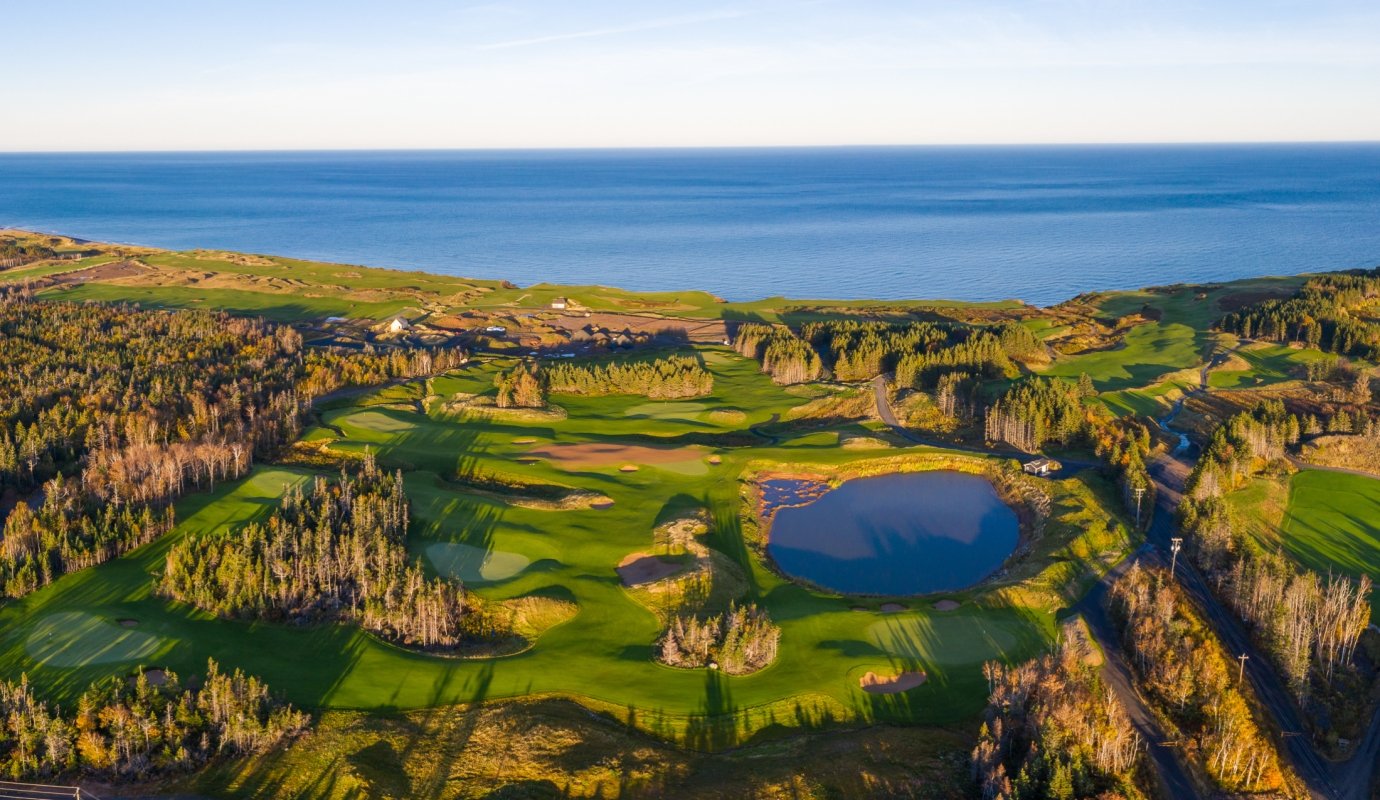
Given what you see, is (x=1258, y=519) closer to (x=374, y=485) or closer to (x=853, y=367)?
(x=853, y=367)

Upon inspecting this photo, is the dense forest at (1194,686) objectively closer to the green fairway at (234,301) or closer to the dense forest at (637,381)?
the dense forest at (637,381)

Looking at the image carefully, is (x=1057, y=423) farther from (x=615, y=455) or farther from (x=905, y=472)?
(x=615, y=455)

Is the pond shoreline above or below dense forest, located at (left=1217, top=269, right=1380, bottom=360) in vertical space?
below

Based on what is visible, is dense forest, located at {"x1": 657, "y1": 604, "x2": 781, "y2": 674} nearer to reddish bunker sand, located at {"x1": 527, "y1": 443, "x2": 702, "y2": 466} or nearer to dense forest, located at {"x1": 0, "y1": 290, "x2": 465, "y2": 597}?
reddish bunker sand, located at {"x1": 527, "y1": 443, "x2": 702, "y2": 466}

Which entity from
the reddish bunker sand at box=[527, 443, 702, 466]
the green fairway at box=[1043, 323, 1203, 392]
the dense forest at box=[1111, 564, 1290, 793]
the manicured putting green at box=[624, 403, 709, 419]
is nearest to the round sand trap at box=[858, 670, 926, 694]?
the dense forest at box=[1111, 564, 1290, 793]

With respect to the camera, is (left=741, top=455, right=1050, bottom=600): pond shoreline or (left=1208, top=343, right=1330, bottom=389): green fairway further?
(left=1208, top=343, right=1330, bottom=389): green fairway

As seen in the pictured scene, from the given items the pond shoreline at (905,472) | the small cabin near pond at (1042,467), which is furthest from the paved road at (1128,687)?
the small cabin near pond at (1042,467)
